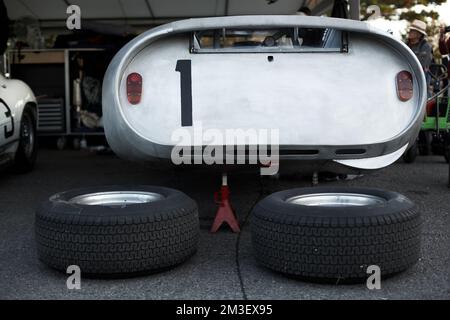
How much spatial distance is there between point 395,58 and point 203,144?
3.64 ft

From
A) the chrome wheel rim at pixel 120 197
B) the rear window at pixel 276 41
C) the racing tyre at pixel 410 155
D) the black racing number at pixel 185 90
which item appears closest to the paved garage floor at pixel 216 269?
the chrome wheel rim at pixel 120 197

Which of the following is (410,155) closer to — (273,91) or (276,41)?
(276,41)

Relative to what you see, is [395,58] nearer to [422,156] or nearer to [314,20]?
[314,20]

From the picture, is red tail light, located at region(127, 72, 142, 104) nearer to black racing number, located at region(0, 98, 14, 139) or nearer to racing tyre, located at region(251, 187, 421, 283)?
racing tyre, located at region(251, 187, 421, 283)

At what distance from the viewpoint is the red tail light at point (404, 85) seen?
2926 mm

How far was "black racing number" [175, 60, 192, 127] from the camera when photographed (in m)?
2.84

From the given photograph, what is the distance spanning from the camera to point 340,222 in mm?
2230

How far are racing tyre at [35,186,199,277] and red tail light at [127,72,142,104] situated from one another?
0.63 m

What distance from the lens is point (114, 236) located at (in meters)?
2.31

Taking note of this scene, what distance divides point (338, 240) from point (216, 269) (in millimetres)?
641

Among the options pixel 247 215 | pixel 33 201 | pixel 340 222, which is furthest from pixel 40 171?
pixel 340 222

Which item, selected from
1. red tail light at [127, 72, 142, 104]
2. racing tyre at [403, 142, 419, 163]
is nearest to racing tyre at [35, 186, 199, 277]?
red tail light at [127, 72, 142, 104]

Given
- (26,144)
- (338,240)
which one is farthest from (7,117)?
(338,240)

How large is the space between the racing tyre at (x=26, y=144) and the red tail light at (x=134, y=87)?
307 cm
